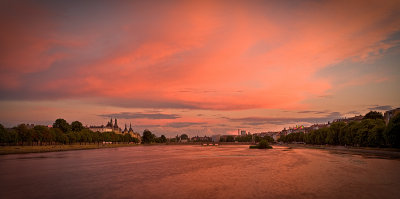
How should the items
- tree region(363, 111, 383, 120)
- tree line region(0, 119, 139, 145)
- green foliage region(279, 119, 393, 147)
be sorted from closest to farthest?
green foliage region(279, 119, 393, 147) → tree line region(0, 119, 139, 145) → tree region(363, 111, 383, 120)

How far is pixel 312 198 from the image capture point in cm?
2356

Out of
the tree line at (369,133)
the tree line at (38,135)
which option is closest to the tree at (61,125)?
the tree line at (38,135)

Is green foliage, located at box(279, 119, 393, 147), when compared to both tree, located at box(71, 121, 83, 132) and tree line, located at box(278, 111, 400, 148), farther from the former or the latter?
tree, located at box(71, 121, 83, 132)

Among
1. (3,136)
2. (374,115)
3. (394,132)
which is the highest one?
(374,115)

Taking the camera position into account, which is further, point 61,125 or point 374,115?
point 61,125

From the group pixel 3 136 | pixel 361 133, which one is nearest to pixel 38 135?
→ pixel 3 136

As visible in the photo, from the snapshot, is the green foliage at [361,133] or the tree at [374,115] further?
the tree at [374,115]

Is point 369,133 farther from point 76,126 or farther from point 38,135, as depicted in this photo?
point 76,126

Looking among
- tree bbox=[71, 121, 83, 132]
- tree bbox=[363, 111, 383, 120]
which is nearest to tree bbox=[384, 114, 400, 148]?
tree bbox=[363, 111, 383, 120]

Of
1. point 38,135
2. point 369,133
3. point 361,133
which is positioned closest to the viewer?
point 369,133

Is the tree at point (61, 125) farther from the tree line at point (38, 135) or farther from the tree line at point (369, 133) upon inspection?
the tree line at point (369, 133)

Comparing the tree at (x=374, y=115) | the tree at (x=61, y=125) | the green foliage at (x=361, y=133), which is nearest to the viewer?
the green foliage at (x=361, y=133)

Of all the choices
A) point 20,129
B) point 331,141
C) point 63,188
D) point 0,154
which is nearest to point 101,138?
point 20,129

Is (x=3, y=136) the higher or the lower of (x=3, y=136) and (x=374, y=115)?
the lower
